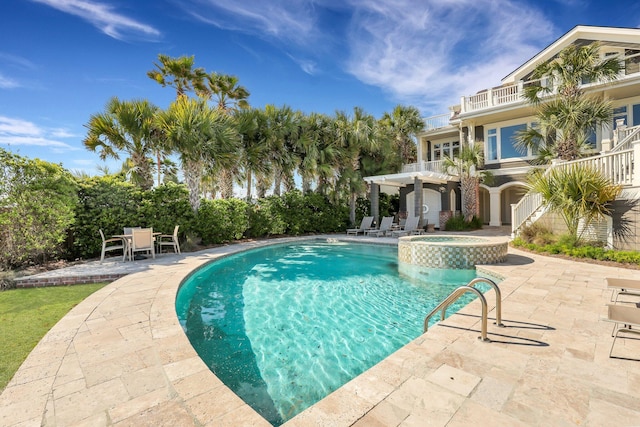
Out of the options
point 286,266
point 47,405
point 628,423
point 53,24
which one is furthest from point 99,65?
point 628,423

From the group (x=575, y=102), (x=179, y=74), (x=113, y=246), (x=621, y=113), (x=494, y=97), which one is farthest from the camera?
(x=494, y=97)

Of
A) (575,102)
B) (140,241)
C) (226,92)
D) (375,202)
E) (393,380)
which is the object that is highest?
(226,92)

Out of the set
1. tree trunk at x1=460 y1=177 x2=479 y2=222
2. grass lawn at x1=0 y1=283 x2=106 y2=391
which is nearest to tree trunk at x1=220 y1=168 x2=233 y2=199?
grass lawn at x1=0 y1=283 x2=106 y2=391

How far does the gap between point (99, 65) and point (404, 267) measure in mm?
13023

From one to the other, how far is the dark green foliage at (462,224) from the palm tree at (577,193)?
27.8 ft

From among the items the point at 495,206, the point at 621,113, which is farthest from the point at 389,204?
the point at 621,113

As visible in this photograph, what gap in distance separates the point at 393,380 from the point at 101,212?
36.2ft

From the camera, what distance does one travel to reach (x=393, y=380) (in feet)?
9.06

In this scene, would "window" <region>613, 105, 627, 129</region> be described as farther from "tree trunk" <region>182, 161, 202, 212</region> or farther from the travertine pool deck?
"tree trunk" <region>182, 161, 202, 212</region>

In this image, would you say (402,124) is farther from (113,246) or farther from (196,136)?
(113,246)

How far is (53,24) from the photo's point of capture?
8922mm

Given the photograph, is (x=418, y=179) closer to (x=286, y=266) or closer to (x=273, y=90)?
(x=273, y=90)

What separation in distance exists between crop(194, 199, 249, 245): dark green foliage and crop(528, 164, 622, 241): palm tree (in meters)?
12.0

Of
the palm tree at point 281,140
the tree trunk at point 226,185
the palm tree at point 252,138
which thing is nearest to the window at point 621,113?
the palm tree at point 281,140
